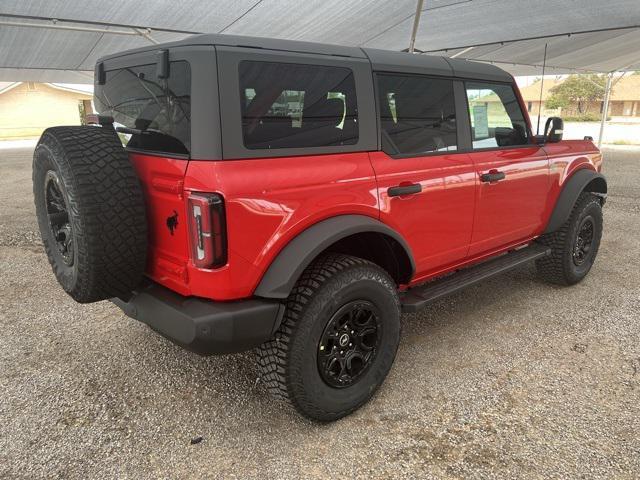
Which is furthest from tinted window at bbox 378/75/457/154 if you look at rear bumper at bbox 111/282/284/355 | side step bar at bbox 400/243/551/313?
rear bumper at bbox 111/282/284/355

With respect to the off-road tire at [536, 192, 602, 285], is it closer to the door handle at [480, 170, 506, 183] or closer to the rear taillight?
the door handle at [480, 170, 506, 183]

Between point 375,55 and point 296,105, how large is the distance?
2.19 feet

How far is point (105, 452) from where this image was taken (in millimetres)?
2215

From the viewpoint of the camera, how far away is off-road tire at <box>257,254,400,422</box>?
2172mm

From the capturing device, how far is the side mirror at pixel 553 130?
3439mm

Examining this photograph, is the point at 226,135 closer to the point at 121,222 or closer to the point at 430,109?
the point at 121,222

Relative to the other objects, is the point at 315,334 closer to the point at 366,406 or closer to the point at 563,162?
the point at 366,406

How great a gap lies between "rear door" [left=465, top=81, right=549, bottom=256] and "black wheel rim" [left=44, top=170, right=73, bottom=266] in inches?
93.3

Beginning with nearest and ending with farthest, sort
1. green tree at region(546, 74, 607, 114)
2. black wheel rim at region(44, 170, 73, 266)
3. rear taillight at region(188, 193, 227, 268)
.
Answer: rear taillight at region(188, 193, 227, 268) → black wheel rim at region(44, 170, 73, 266) → green tree at region(546, 74, 607, 114)

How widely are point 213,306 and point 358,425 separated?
3.31 ft

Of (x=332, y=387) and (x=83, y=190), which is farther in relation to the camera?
(x=332, y=387)

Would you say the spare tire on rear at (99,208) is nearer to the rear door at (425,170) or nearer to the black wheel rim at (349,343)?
the black wheel rim at (349,343)

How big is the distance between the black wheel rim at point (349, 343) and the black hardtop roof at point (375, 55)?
1.26 m

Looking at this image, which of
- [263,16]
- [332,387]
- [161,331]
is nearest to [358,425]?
[332,387]
